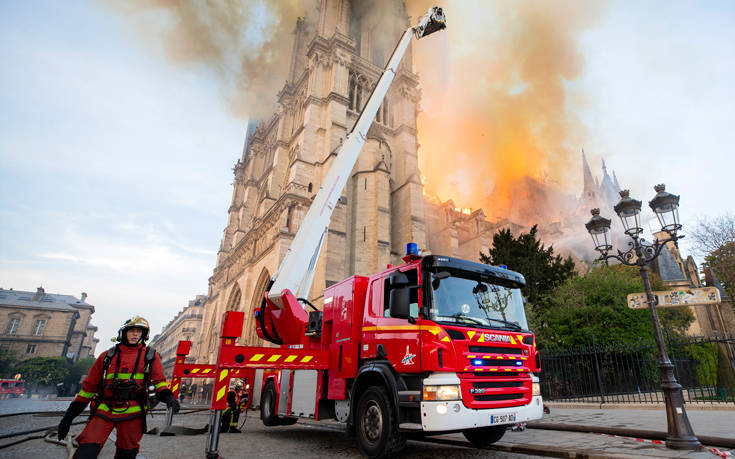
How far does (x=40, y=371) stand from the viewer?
41.1 meters

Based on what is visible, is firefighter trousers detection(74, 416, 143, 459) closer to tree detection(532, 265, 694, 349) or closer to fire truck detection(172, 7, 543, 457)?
fire truck detection(172, 7, 543, 457)

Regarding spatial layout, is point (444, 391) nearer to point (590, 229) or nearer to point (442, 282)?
point (442, 282)

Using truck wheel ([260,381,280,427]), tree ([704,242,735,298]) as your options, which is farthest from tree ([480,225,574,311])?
truck wheel ([260,381,280,427])

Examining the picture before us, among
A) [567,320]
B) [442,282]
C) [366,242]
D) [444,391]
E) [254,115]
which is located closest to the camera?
[444,391]

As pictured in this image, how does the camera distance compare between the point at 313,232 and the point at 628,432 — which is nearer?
the point at 628,432

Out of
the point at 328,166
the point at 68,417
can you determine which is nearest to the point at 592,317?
the point at 328,166

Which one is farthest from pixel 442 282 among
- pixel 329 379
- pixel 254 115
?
pixel 254 115

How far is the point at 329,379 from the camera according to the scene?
18.7 feet

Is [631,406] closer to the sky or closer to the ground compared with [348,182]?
closer to the ground

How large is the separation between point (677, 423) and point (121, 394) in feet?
20.2

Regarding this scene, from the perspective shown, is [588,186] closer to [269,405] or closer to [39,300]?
[269,405]

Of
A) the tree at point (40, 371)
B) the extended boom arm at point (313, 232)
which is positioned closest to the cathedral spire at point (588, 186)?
the extended boom arm at point (313, 232)

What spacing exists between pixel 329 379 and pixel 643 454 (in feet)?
13.2

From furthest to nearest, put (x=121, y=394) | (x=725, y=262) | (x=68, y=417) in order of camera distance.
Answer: (x=725, y=262) < (x=121, y=394) < (x=68, y=417)
